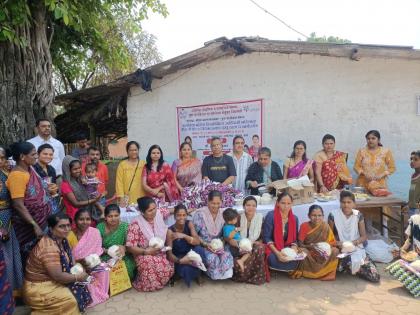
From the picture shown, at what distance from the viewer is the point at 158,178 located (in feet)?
15.5

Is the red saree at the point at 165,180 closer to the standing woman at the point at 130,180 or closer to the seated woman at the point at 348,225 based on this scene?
the standing woman at the point at 130,180

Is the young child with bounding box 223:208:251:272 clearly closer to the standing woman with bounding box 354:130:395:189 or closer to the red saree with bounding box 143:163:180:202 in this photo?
the red saree with bounding box 143:163:180:202

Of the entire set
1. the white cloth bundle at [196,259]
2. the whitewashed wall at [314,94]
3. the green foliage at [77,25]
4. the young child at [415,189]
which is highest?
the green foliage at [77,25]

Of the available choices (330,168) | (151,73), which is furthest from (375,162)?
(151,73)

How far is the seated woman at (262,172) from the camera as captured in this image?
505cm

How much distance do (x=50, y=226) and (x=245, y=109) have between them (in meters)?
4.44

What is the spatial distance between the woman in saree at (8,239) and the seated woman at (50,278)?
0.95 ft

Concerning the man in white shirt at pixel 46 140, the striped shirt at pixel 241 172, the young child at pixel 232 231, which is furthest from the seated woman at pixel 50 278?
the striped shirt at pixel 241 172

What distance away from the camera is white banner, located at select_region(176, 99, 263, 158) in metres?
6.62

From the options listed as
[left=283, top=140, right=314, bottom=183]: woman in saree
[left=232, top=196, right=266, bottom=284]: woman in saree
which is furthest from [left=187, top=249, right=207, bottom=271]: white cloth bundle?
[left=283, top=140, right=314, bottom=183]: woman in saree

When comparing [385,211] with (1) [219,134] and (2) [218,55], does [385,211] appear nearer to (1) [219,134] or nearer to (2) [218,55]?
(1) [219,134]

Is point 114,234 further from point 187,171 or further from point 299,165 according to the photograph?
point 299,165

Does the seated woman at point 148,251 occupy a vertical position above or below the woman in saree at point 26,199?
below

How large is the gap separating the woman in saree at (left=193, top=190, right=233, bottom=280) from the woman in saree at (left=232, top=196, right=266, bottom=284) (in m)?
0.14
